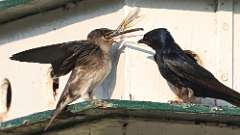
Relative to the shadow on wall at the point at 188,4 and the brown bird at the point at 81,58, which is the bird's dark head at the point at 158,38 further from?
the shadow on wall at the point at 188,4

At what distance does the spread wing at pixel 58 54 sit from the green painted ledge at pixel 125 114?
0.94 feet

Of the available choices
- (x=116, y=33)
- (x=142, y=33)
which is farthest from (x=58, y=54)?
(x=142, y=33)

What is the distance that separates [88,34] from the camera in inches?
264

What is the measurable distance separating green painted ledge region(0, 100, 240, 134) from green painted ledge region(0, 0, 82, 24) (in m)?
0.64

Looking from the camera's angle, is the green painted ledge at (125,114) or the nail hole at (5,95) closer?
the green painted ledge at (125,114)

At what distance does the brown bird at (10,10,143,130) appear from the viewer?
257 inches

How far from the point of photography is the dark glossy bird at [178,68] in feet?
21.3

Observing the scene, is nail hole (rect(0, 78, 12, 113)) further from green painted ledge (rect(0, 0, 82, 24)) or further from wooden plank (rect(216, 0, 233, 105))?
wooden plank (rect(216, 0, 233, 105))

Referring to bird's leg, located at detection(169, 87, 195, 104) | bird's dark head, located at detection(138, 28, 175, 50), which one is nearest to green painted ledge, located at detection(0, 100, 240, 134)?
bird's leg, located at detection(169, 87, 195, 104)

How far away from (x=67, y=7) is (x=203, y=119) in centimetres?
97

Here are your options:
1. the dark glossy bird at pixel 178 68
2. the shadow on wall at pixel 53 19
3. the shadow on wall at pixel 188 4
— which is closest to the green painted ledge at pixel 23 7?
the shadow on wall at pixel 53 19

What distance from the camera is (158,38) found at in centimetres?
657

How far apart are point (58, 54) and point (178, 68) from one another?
583 mm

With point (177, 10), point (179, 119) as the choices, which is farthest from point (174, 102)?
→ point (177, 10)
